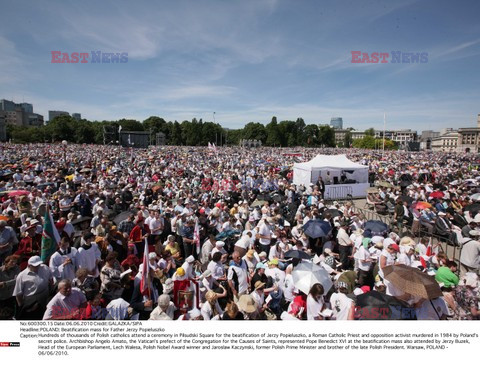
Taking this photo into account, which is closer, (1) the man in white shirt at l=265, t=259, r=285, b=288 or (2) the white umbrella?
(2) the white umbrella

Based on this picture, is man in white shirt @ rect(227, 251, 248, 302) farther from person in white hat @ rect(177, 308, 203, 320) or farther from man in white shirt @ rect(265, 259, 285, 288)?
person in white hat @ rect(177, 308, 203, 320)

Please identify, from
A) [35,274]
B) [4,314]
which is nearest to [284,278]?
[35,274]

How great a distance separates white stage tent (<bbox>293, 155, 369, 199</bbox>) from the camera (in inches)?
658

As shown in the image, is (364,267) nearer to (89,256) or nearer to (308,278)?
(308,278)

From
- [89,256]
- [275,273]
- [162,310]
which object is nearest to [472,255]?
A: [275,273]

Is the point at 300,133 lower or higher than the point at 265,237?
higher

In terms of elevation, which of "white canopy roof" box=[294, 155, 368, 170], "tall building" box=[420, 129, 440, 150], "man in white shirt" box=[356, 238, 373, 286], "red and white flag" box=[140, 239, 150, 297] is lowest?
"man in white shirt" box=[356, 238, 373, 286]

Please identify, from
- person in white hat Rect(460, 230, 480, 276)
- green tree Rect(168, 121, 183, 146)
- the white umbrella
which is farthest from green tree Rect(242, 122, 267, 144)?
the white umbrella

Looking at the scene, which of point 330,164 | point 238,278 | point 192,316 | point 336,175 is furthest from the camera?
point 336,175

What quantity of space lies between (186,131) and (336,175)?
100 meters

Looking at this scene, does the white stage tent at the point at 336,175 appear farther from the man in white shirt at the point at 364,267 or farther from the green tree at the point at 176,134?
the green tree at the point at 176,134

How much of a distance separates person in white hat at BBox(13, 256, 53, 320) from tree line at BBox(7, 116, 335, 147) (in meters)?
90.7

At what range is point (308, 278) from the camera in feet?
14.4

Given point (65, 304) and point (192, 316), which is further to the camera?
point (192, 316)
